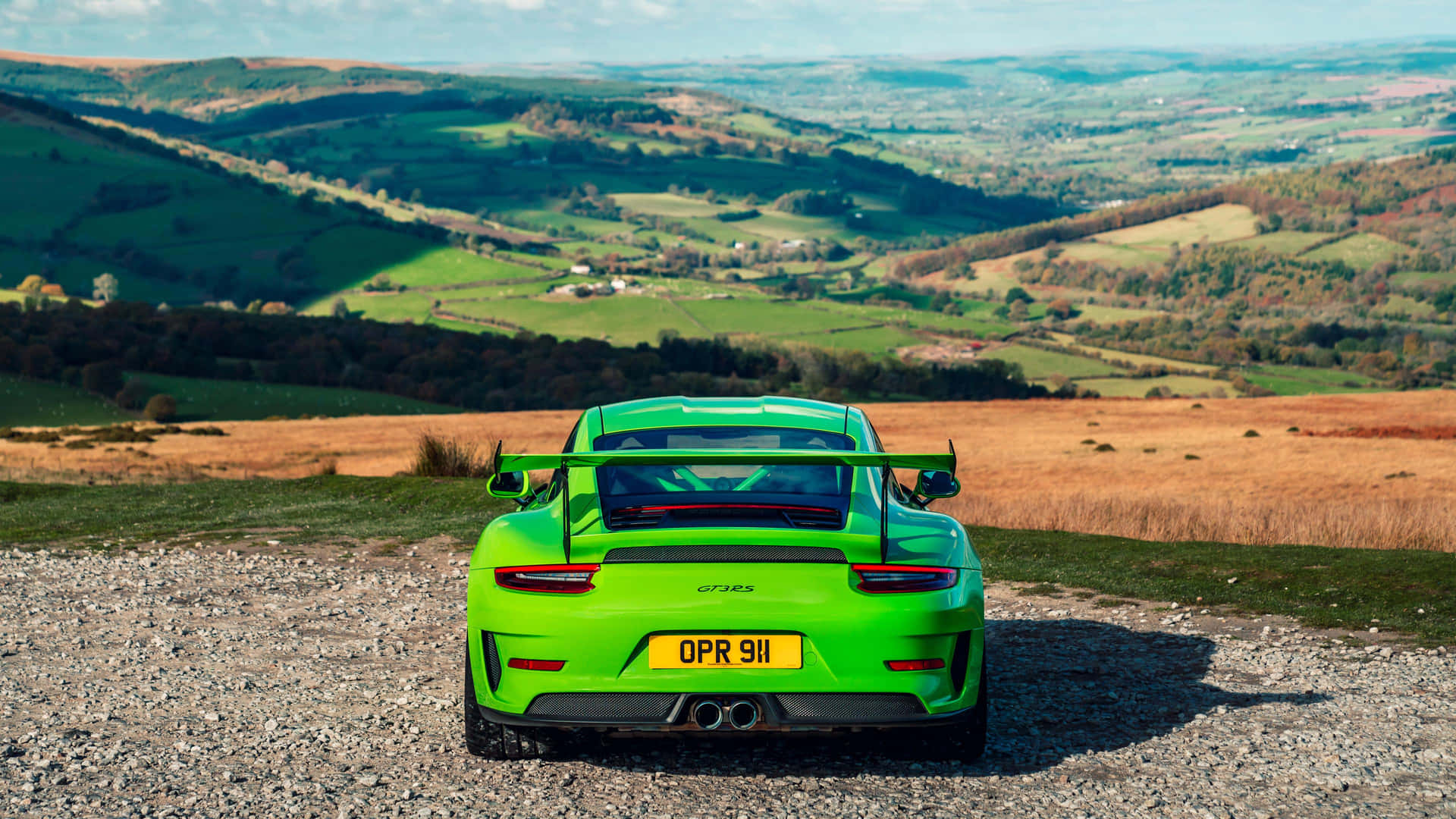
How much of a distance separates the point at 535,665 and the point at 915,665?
77.4 inches

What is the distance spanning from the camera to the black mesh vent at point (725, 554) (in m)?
6.52

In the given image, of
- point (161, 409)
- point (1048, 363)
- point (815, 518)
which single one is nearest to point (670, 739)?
point (815, 518)

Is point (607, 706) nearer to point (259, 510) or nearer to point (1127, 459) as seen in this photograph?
point (259, 510)

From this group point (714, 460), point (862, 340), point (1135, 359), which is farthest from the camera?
point (862, 340)

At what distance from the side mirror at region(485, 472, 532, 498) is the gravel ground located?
1.51 meters

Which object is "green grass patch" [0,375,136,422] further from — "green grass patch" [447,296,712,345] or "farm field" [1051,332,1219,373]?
"farm field" [1051,332,1219,373]

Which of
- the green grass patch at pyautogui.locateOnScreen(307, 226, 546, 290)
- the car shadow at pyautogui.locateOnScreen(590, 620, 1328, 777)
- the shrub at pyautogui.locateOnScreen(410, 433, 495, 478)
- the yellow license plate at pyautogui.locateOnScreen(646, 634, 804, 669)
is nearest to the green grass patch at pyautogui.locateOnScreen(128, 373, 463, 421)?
the shrub at pyautogui.locateOnScreen(410, 433, 495, 478)

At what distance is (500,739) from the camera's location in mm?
7250

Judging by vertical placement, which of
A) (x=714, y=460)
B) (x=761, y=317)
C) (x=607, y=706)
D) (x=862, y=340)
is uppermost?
(x=714, y=460)

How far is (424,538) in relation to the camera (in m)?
17.5

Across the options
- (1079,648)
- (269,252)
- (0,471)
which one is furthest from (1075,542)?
(269,252)

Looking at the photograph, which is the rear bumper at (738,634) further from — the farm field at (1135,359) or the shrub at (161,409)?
the farm field at (1135,359)

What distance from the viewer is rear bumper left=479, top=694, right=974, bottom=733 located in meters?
6.43

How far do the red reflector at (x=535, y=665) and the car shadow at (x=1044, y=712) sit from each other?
A: 0.99 meters
